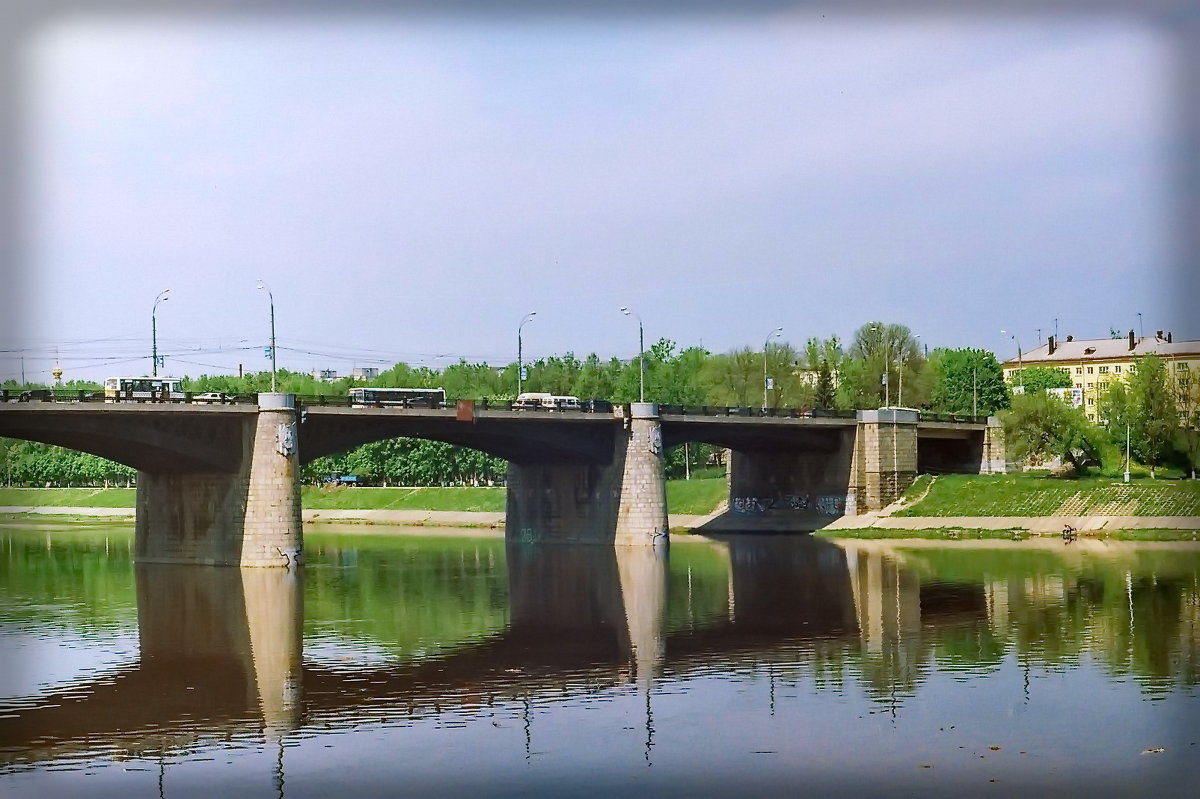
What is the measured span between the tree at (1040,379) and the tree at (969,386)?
7.91m

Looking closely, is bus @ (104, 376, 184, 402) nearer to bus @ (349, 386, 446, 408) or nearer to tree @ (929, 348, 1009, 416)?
bus @ (349, 386, 446, 408)

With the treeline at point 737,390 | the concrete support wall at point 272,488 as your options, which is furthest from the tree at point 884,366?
the concrete support wall at point 272,488

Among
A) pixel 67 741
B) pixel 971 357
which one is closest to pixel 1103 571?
pixel 67 741

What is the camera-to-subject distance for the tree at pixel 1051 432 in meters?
109

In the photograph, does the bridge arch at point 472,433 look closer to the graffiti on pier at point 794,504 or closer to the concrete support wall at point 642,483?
the concrete support wall at point 642,483

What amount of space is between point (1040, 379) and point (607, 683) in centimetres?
13104

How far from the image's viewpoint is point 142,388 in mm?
78375

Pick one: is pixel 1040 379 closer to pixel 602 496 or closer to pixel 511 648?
pixel 602 496

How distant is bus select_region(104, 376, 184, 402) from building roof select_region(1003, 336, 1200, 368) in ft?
342

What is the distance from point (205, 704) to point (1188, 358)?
378 ft

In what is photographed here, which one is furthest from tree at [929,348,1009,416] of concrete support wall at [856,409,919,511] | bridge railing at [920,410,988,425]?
concrete support wall at [856,409,919,511]

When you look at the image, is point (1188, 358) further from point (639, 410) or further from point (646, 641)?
point (646, 641)

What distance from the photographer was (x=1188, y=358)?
450 ft

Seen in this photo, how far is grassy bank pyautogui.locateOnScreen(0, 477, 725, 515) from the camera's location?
121938mm
